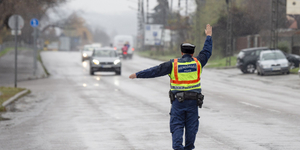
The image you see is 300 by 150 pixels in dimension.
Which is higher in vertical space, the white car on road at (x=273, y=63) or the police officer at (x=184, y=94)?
the police officer at (x=184, y=94)

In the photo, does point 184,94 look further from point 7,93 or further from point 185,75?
point 7,93

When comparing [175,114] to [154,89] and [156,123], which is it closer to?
[156,123]

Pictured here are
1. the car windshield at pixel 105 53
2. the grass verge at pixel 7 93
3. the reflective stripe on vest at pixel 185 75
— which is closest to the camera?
the reflective stripe on vest at pixel 185 75

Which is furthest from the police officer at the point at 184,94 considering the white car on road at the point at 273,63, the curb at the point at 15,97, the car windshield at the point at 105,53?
the car windshield at the point at 105,53

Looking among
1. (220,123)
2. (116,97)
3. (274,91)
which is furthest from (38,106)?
(274,91)

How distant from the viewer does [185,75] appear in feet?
21.3

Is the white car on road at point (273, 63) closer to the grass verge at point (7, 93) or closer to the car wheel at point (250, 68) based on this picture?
the car wheel at point (250, 68)

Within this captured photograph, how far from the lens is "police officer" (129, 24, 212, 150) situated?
641cm

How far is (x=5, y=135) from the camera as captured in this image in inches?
396

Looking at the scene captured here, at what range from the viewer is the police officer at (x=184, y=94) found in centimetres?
641

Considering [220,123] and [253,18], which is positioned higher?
[253,18]

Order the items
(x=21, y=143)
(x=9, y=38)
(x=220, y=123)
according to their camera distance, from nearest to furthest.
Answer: (x=21, y=143)
(x=220, y=123)
(x=9, y=38)

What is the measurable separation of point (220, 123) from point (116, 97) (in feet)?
24.4

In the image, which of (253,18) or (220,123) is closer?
(220,123)
